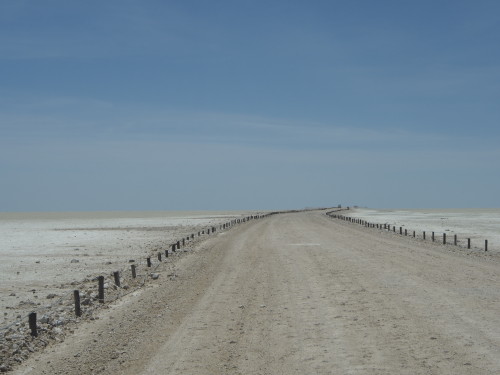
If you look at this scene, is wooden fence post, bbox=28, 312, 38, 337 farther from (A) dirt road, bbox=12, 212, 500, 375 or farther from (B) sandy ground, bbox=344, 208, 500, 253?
(B) sandy ground, bbox=344, 208, 500, 253

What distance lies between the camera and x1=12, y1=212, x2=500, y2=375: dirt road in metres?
9.79

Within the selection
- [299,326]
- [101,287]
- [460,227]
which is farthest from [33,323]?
[460,227]

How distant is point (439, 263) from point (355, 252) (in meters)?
5.88

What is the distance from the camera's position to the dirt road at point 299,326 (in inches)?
385

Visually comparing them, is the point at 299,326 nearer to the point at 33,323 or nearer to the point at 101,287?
the point at 33,323

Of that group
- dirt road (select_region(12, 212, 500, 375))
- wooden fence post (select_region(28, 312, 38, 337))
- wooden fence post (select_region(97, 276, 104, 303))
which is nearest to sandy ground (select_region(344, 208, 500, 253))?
dirt road (select_region(12, 212, 500, 375))

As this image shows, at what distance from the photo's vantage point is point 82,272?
26734 millimetres

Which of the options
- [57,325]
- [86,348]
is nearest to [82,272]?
[57,325]

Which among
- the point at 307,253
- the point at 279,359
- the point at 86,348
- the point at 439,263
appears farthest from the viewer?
the point at 307,253

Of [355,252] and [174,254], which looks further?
[174,254]

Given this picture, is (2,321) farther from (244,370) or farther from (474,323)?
(474,323)

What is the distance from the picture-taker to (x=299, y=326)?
1260cm

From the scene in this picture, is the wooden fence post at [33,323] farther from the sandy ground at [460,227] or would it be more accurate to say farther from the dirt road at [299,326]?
the sandy ground at [460,227]

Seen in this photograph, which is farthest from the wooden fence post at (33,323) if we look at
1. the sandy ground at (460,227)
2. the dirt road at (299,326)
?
the sandy ground at (460,227)
